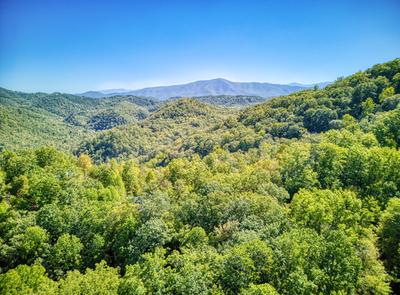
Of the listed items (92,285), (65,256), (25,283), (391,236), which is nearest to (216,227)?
(92,285)

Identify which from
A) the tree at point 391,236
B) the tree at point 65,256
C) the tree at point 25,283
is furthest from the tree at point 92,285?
the tree at point 391,236

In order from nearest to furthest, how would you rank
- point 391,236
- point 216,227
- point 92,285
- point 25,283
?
point 92,285 → point 25,283 → point 391,236 → point 216,227

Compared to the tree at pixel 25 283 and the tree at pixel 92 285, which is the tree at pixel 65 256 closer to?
the tree at pixel 25 283

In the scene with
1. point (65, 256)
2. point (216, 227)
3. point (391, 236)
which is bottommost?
point (65, 256)

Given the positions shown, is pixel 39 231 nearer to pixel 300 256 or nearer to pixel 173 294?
pixel 173 294

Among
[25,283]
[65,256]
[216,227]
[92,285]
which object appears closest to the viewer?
[92,285]

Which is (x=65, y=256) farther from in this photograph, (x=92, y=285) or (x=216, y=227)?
(x=216, y=227)

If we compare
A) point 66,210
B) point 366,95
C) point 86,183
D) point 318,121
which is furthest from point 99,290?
point 366,95

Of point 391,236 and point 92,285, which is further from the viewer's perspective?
point 391,236

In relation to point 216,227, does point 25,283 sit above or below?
below

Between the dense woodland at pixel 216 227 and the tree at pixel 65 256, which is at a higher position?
the dense woodland at pixel 216 227

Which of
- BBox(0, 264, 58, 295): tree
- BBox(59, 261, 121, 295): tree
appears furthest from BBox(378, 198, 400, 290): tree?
BBox(0, 264, 58, 295): tree

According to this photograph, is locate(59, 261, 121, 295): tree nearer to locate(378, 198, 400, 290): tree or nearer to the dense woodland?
the dense woodland
